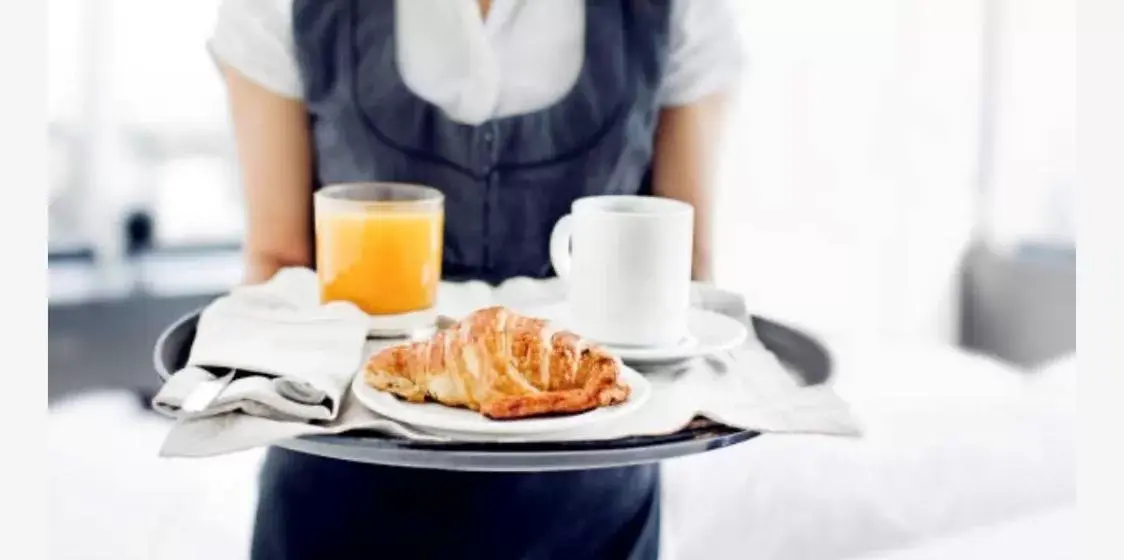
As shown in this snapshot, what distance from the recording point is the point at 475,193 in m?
0.72

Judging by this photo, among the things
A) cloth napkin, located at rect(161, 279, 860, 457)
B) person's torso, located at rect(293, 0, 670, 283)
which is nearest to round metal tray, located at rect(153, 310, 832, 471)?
cloth napkin, located at rect(161, 279, 860, 457)

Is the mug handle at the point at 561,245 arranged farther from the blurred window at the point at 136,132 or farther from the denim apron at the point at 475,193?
the blurred window at the point at 136,132

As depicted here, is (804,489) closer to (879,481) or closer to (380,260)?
(879,481)

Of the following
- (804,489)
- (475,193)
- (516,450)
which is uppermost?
(475,193)

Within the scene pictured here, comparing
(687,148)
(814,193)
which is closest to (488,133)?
(687,148)

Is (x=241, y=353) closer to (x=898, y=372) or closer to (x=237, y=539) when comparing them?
(x=237, y=539)

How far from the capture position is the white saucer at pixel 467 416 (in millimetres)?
415

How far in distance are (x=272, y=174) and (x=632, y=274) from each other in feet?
1.05

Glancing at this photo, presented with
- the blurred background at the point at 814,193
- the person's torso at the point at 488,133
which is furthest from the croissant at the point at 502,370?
the blurred background at the point at 814,193

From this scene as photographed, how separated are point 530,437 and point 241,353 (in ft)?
0.45

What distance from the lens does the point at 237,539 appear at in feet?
3.61

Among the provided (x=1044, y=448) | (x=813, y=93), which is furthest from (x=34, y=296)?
(x=813, y=93)

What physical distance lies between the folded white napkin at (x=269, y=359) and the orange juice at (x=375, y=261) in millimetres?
18

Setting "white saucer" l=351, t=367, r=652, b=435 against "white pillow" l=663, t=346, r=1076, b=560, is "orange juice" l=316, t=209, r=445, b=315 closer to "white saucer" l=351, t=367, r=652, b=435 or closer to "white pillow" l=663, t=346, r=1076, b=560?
"white saucer" l=351, t=367, r=652, b=435
